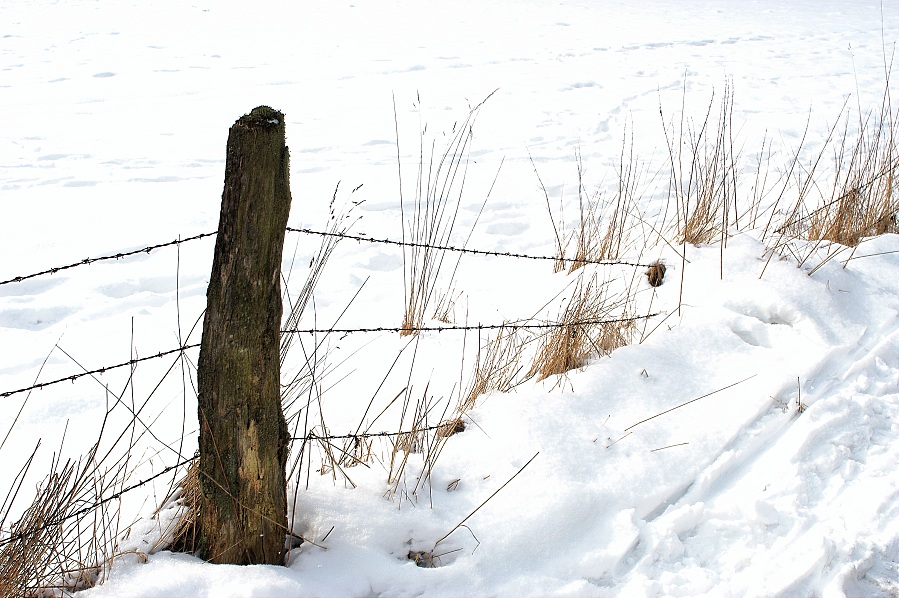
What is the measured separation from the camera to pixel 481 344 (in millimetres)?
2912

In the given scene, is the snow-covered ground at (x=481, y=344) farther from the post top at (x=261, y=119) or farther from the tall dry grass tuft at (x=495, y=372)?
the post top at (x=261, y=119)

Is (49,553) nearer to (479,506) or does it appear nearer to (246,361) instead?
(246,361)

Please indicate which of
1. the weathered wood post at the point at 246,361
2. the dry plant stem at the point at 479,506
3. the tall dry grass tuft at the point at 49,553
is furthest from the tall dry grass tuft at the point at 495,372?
the tall dry grass tuft at the point at 49,553

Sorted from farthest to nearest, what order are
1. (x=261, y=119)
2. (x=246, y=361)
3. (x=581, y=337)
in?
1. (x=581, y=337)
2. (x=246, y=361)
3. (x=261, y=119)

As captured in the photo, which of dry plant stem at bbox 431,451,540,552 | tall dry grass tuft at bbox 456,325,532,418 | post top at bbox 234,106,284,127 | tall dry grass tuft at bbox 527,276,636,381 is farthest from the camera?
tall dry grass tuft at bbox 527,276,636,381

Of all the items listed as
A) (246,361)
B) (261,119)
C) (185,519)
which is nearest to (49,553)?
(185,519)

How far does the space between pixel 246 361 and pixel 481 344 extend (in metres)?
1.46

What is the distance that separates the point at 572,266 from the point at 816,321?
3.81ft

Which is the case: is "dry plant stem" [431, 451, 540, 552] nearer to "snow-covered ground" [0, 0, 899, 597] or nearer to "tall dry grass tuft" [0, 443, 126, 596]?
"snow-covered ground" [0, 0, 899, 597]

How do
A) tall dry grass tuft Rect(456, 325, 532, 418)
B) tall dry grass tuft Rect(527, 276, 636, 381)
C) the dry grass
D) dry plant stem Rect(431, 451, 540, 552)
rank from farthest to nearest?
tall dry grass tuft Rect(527, 276, 636, 381) → tall dry grass tuft Rect(456, 325, 532, 418) → dry plant stem Rect(431, 451, 540, 552) → the dry grass

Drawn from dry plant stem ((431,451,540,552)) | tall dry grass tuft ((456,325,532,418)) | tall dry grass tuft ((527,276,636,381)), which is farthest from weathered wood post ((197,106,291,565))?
tall dry grass tuft ((527,276,636,381))

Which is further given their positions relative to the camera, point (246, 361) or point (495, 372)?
point (495, 372)

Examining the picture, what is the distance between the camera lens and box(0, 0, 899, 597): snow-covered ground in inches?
72.9

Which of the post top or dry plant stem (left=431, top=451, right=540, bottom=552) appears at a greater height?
the post top
